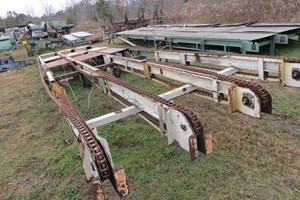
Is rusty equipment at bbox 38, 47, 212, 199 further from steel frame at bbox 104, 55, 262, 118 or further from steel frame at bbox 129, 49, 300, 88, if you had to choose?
steel frame at bbox 129, 49, 300, 88

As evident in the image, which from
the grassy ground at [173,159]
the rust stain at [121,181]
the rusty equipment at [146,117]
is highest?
the rusty equipment at [146,117]

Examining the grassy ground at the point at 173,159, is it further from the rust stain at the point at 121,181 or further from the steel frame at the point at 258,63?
the rust stain at the point at 121,181

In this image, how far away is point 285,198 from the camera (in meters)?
2.45

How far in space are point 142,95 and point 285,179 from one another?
1768 mm

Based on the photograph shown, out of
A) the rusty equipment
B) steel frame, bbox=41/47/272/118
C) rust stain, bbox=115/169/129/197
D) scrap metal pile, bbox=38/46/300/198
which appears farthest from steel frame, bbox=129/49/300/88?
rust stain, bbox=115/169/129/197

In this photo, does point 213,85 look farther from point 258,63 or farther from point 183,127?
point 183,127

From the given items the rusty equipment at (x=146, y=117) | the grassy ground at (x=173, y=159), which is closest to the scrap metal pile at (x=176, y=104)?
the rusty equipment at (x=146, y=117)

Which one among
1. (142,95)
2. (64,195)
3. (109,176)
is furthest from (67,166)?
(109,176)

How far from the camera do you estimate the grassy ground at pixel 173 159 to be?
2.70 metres

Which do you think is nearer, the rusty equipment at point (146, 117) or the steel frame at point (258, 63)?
the rusty equipment at point (146, 117)

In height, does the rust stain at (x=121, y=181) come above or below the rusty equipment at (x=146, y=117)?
below

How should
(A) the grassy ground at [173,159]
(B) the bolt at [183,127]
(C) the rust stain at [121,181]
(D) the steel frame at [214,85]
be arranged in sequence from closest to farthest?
(C) the rust stain at [121,181] < (B) the bolt at [183,127] < (D) the steel frame at [214,85] < (A) the grassy ground at [173,159]

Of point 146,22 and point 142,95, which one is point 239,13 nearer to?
point 146,22

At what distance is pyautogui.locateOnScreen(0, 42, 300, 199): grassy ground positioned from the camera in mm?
2703
